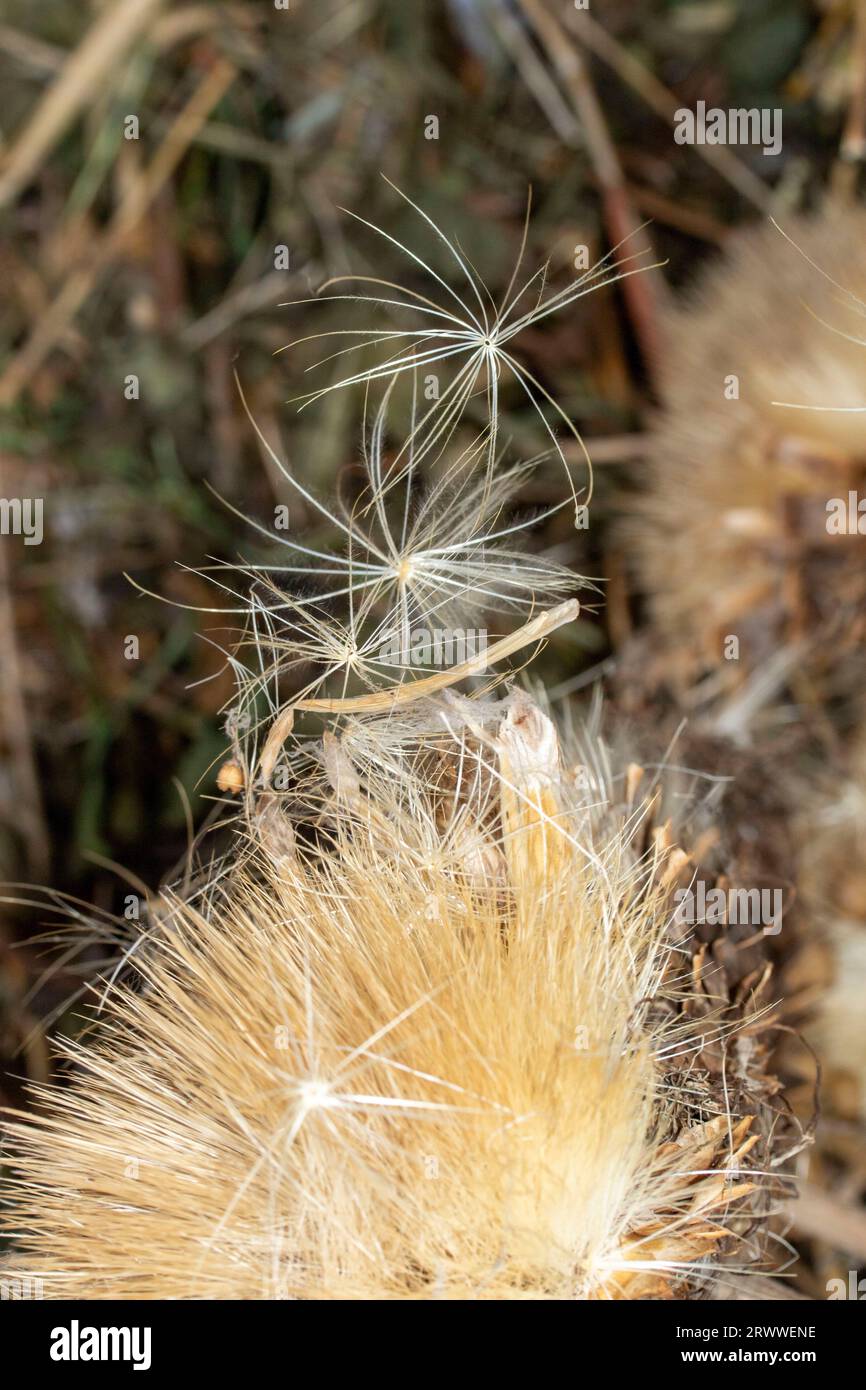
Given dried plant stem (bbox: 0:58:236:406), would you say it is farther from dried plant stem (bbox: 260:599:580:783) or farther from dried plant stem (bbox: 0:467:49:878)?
dried plant stem (bbox: 260:599:580:783)

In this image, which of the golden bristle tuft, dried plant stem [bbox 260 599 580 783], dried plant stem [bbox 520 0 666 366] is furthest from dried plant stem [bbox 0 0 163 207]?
dried plant stem [bbox 260 599 580 783]

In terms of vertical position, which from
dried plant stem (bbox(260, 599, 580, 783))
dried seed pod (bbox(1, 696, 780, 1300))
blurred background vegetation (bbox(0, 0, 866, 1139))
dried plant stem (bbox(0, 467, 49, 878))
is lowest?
dried seed pod (bbox(1, 696, 780, 1300))

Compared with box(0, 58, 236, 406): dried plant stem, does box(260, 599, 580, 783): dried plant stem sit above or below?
below

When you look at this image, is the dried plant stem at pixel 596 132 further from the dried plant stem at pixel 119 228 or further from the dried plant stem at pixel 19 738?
the dried plant stem at pixel 19 738

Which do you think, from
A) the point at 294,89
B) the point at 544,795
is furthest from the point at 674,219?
the point at 544,795

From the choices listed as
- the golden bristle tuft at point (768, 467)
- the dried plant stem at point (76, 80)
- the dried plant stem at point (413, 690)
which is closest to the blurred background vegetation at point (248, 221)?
the dried plant stem at point (76, 80)

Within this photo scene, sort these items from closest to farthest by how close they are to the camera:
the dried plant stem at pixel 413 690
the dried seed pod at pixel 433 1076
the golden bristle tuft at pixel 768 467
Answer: the dried seed pod at pixel 433 1076
the dried plant stem at pixel 413 690
the golden bristle tuft at pixel 768 467

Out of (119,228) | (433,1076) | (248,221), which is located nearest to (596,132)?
(248,221)

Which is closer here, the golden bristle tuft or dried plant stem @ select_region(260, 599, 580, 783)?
dried plant stem @ select_region(260, 599, 580, 783)
